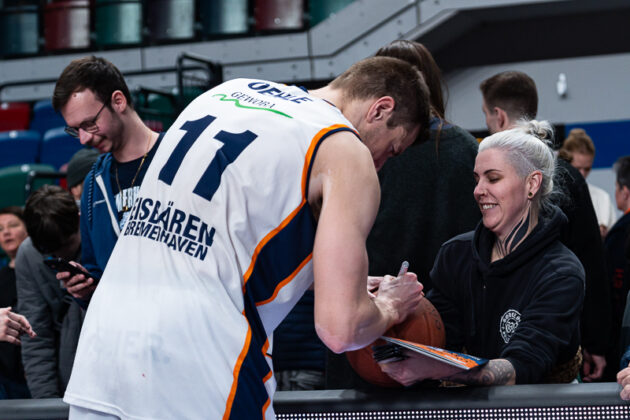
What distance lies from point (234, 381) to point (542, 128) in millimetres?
1906

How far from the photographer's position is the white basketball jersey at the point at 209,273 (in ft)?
5.56

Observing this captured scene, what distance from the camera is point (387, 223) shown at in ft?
9.59

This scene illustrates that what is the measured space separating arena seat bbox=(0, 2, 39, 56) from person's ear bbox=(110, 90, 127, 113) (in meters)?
8.89

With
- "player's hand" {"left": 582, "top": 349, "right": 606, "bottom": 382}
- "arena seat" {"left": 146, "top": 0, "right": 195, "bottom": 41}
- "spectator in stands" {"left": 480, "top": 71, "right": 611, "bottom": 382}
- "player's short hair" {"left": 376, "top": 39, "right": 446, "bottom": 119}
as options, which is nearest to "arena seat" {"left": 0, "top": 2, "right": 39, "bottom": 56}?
"arena seat" {"left": 146, "top": 0, "right": 195, "bottom": 41}

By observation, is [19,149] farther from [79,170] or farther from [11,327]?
[11,327]

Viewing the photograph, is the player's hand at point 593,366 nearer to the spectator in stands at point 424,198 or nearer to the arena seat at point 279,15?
the spectator in stands at point 424,198

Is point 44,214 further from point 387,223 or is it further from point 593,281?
point 593,281

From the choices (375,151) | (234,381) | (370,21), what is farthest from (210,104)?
(370,21)

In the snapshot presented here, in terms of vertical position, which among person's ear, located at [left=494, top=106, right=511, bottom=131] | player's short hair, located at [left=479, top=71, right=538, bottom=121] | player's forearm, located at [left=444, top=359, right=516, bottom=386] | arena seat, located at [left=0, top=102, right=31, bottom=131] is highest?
player's short hair, located at [left=479, top=71, right=538, bottom=121]

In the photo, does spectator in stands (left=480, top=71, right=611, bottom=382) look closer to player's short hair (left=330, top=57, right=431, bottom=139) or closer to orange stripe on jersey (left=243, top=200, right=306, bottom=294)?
player's short hair (left=330, top=57, right=431, bottom=139)

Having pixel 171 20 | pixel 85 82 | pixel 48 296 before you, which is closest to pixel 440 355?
pixel 85 82

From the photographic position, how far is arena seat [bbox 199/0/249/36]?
10148mm

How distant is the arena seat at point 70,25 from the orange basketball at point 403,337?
31.1 ft

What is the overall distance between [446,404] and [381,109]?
32.2 inches
